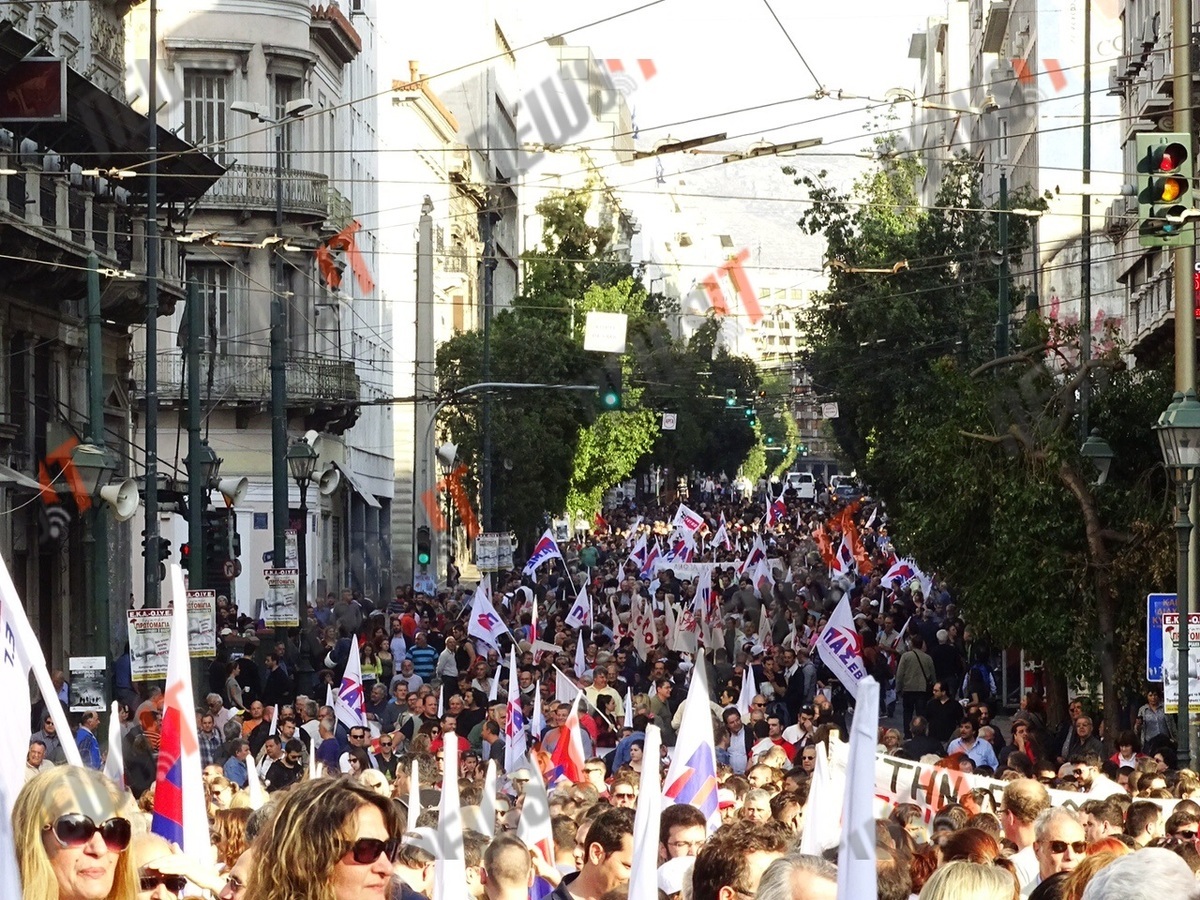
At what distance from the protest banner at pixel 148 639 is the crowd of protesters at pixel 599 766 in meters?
0.50

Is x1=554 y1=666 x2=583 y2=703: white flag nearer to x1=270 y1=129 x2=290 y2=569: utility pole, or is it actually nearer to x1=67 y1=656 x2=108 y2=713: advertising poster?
x1=67 y1=656 x2=108 y2=713: advertising poster

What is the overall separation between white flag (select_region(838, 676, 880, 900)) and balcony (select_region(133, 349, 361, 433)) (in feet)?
141

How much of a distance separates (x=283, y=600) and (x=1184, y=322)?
43.6 ft

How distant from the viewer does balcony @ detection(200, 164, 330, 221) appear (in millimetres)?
48094

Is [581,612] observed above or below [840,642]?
below

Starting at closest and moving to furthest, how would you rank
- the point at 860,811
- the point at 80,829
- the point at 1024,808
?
1. the point at 80,829
2. the point at 860,811
3. the point at 1024,808

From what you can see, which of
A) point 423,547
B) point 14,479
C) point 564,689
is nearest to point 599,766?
point 564,689

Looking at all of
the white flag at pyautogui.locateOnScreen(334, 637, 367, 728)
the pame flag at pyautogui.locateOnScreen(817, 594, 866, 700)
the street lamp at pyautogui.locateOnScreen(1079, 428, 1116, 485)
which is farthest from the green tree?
the white flag at pyautogui.locateOnScreen(334, 637, 367, 728)

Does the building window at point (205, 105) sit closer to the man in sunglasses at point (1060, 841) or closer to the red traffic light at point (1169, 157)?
the red traffic light at point (1169, 157)

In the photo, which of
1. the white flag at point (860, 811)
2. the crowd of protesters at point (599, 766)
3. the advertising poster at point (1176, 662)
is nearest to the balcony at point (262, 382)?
the crowd of protesters at point (599, 766)

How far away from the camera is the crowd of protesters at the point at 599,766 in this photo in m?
4.79

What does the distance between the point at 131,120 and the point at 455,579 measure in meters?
23.6

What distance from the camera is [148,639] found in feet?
68.6

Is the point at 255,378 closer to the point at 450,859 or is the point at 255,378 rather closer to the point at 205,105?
the point at 205,105
